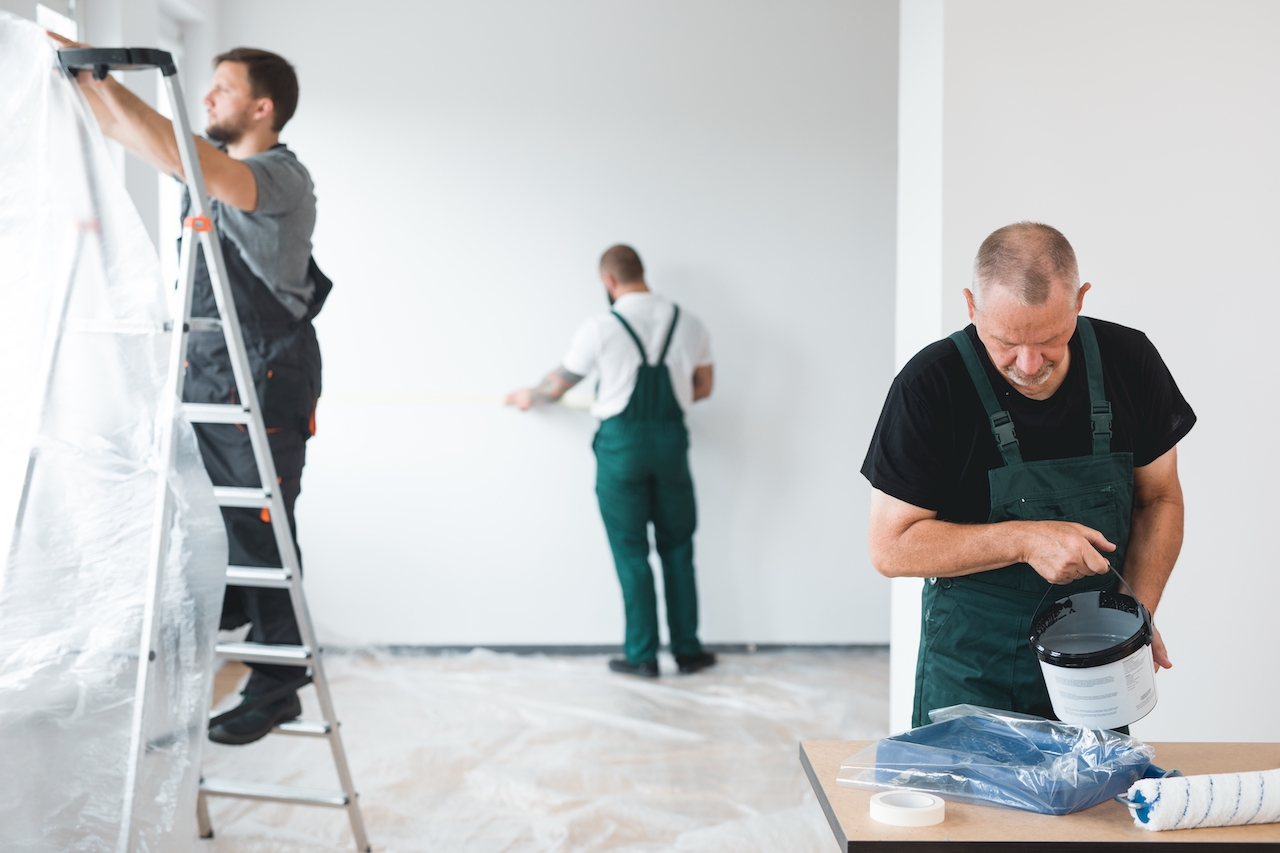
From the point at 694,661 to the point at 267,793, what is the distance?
2008 mm

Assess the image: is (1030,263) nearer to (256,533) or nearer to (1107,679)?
(1107,679)

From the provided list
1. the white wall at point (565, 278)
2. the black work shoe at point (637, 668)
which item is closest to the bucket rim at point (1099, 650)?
the black work shoe at point (637, 668)

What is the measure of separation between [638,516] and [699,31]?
1.97m

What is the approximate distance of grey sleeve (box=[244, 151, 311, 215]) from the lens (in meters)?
2.13

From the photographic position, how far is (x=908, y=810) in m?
1.11

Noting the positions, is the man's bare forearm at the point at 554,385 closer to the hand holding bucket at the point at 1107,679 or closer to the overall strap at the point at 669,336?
the overall strap at the point at 669,336

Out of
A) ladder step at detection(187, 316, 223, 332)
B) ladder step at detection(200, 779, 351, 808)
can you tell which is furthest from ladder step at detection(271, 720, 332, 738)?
ladder step at detection(187, 316, 223, 332)

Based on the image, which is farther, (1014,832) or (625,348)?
(625,348)

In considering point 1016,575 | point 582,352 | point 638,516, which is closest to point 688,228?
point 582,352

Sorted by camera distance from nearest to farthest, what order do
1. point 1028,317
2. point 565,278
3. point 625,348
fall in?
point 1028,317 → point 625,348 → point 565,278

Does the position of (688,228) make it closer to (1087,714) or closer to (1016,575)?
(1016,575)

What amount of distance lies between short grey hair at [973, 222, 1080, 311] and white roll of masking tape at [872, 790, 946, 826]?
71 cm

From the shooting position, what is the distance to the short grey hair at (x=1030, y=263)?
1419 mm

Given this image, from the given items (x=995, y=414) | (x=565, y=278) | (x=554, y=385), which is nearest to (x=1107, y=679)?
(x=995, y=414)
